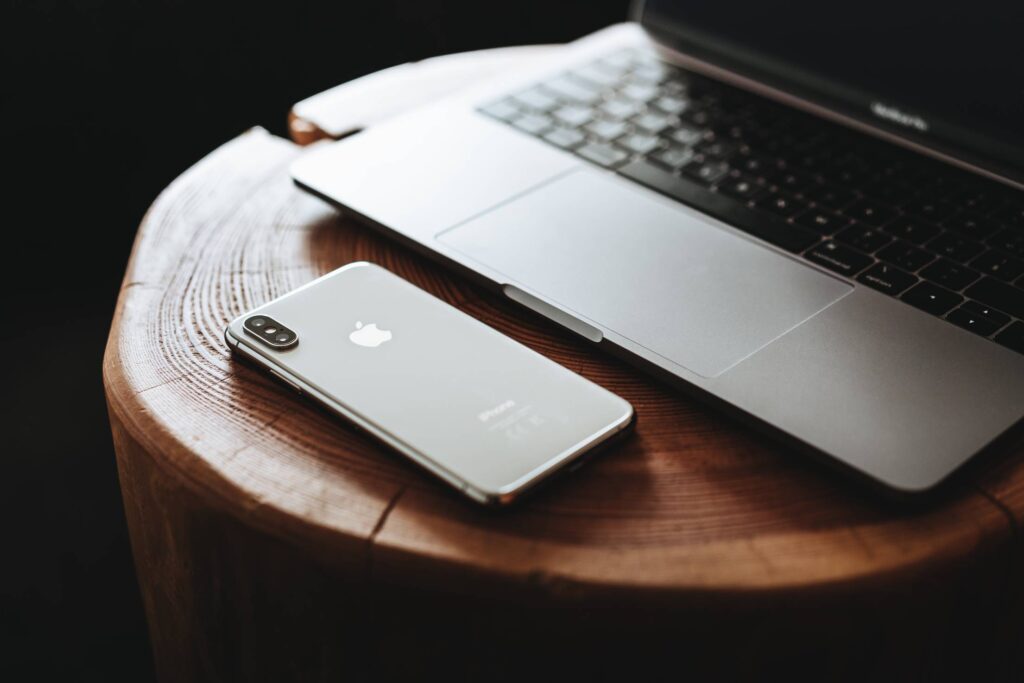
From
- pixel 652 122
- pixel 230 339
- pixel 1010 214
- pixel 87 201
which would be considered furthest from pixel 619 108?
pixel 87 201

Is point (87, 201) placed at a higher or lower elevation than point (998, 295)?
lower

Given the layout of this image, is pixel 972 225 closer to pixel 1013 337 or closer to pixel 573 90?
pixel 1013 337

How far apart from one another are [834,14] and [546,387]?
0.53 metres

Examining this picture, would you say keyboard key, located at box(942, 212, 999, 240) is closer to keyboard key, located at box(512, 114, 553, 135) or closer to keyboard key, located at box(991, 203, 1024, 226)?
keyboard key, located at box(991, 203, 1024, 226)

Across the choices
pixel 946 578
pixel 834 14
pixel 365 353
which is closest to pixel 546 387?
pixel 365 353

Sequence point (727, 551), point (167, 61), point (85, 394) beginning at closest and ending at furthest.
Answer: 1. point (727, 551)
2. point (85, 394)
3. point (167, 61)

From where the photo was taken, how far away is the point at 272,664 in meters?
0.60

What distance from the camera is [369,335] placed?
0.61 m

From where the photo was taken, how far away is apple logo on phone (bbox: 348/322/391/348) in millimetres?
603

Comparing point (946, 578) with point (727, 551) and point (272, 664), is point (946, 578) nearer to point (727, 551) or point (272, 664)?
point (727, 551)

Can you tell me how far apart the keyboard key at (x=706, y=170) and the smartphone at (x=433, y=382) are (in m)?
0.27

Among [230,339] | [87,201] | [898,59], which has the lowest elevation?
[87,201]

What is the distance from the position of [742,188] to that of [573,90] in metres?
0.23

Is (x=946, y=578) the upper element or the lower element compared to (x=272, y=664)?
upper
